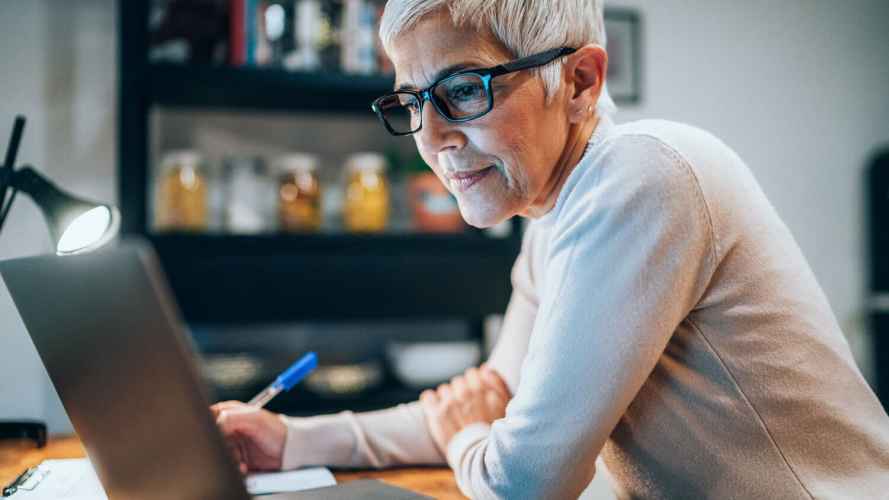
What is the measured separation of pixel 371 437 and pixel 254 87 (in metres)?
1.32

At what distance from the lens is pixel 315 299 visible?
223 cm

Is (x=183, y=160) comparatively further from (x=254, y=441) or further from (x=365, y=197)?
(x=254, y=441)

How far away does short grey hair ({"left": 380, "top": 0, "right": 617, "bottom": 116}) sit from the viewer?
36.2 inches

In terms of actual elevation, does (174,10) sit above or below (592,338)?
above

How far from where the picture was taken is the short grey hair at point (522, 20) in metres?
0.92

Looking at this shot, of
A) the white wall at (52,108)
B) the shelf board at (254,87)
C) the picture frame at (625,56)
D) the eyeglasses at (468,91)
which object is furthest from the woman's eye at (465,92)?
the picture frame at (625,56)

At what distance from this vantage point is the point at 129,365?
0.59 meters

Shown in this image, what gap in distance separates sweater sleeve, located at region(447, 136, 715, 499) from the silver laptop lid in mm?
351

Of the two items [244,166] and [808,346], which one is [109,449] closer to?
[808,346]

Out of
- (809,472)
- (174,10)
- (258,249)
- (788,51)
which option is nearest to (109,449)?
(809,472)

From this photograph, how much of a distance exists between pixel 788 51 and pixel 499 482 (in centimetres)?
301

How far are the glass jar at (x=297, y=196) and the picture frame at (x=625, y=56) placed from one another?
1354mm

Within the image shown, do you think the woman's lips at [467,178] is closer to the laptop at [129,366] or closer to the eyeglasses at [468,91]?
the eyeglasses at [468,91]

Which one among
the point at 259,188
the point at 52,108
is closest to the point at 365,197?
the point at 259,188
